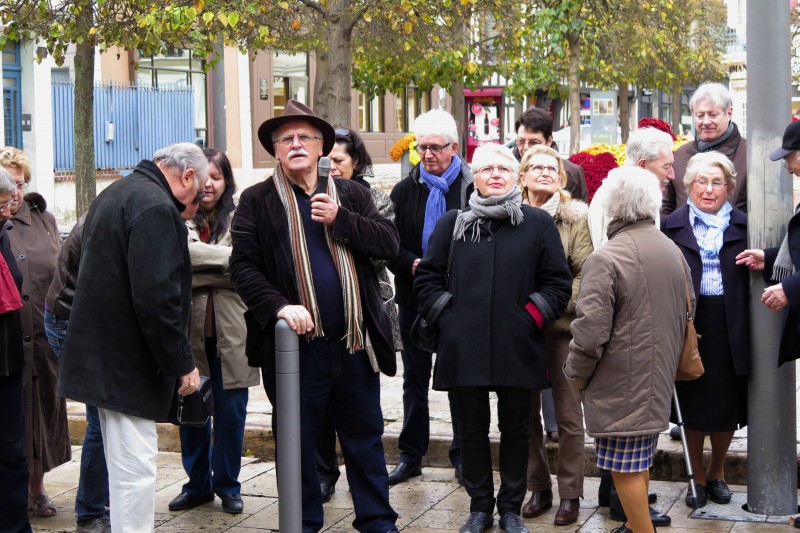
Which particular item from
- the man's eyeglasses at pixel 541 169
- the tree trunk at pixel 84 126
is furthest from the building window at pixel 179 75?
the man's eyeglasses at pixel 541 169

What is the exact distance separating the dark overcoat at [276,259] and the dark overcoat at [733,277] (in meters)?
1.57

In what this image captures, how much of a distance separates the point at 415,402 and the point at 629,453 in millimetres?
1818

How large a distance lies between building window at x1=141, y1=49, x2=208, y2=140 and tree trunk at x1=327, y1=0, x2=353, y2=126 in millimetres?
14731

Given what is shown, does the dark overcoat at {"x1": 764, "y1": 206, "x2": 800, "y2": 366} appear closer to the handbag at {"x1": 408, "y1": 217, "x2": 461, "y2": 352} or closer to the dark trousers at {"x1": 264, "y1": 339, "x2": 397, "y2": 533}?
the handbag at {"x1": 408, "y1": 217, "x2": 461, "y2": 352}

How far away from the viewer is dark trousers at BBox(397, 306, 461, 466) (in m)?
6.83

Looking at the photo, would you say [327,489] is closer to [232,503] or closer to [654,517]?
[232,503]

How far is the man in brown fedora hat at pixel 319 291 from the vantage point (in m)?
5.52

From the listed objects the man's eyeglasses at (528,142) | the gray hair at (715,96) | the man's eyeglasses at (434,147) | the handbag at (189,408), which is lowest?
the handbag at (189,408)

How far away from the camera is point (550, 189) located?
6246mm

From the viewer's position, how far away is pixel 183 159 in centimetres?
521

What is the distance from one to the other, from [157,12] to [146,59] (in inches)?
720

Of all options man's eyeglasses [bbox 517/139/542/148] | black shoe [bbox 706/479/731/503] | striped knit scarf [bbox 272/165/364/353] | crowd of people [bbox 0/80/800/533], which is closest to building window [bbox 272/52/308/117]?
man's eyeglasses [bbox 517/139/542/148]

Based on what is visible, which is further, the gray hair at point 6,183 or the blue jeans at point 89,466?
the blue jeans at point 89,466

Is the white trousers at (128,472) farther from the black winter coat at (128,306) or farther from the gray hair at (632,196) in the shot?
the gray hair at (632,196)
